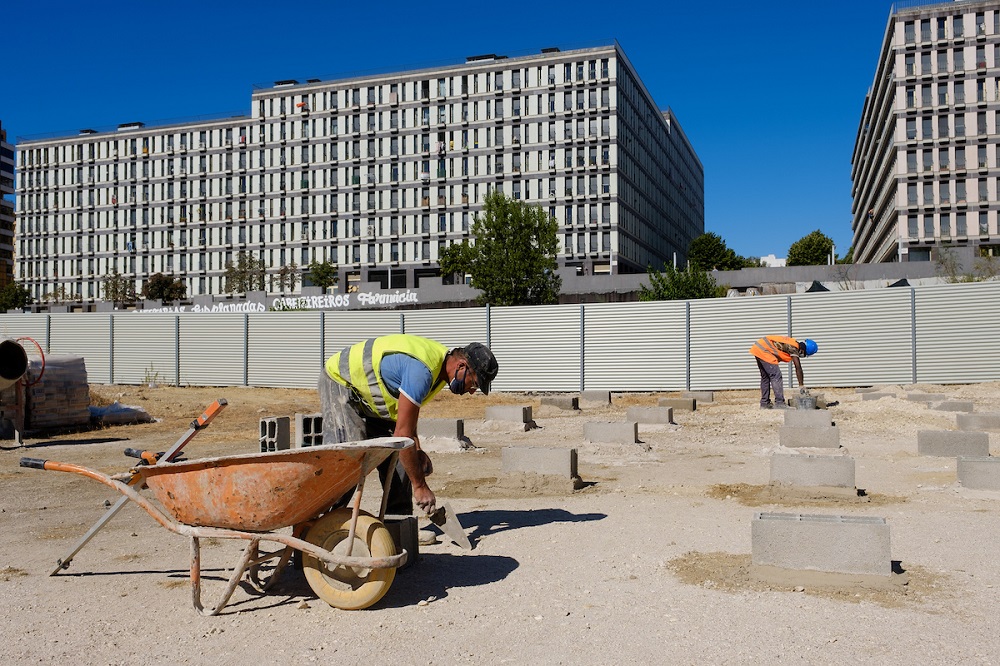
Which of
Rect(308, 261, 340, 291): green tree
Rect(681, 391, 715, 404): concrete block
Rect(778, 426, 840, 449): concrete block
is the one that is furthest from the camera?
Rect(308, 261, 340, 291): green tree

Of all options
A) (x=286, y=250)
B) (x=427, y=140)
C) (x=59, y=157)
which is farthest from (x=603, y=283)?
(x=59, y=157)

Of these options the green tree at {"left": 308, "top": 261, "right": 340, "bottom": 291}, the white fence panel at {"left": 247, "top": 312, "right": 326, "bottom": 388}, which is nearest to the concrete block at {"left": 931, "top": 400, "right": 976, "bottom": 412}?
the white fence panel at {"left": 247, "top": 312, "right": 326, "bottom": 388}

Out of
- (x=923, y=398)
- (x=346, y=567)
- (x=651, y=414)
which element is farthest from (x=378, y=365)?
(x=923, y=398)

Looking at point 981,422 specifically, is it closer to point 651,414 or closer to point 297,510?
point 651,414

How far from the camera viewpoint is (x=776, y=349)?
15211mm

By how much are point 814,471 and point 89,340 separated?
2592 centimetres

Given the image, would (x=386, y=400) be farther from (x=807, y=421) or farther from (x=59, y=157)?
(x=59, y=157)

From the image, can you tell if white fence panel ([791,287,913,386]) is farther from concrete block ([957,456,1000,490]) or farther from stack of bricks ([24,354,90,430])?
stack of bricks ([24,354,90,430])

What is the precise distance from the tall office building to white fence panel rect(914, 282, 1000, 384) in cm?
10966

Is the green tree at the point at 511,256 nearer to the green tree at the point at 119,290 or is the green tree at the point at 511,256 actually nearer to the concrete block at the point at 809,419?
the concrete block at the point at 809,419

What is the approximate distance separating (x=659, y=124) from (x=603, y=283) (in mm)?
37449

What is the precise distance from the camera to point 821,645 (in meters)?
4.11

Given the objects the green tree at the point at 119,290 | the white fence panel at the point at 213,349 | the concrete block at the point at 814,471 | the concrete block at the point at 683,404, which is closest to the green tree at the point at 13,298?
the green tree at the point at 119,290

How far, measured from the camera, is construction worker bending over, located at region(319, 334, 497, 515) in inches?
200
